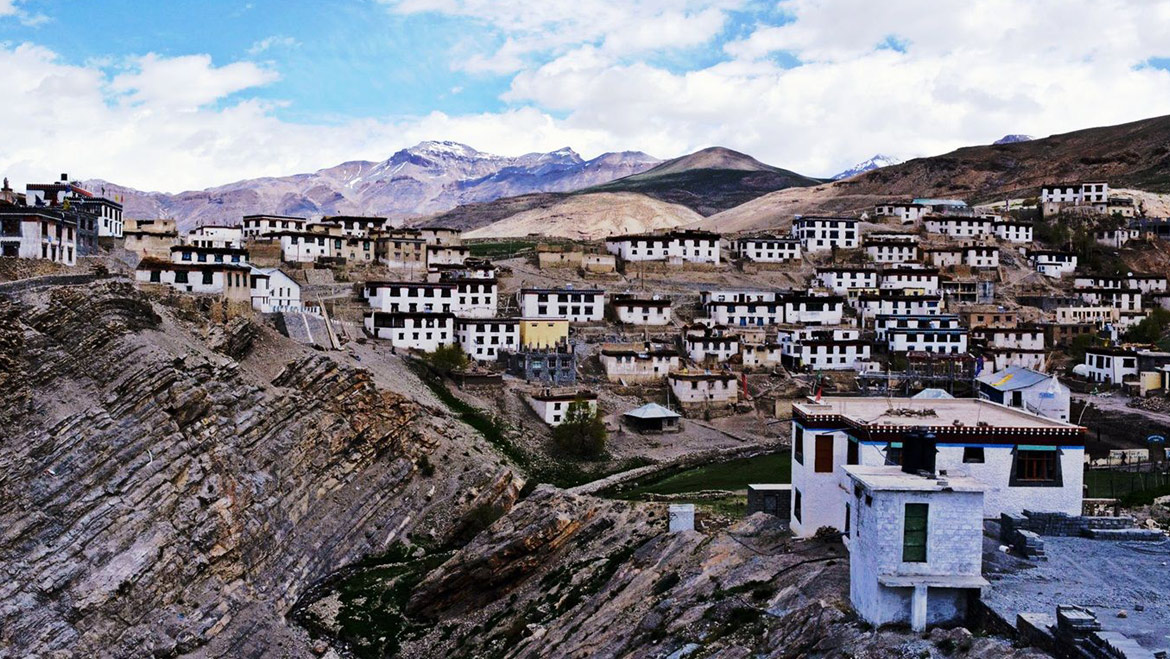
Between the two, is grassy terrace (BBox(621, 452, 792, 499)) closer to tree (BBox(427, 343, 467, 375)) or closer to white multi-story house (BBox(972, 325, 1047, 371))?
tree (BBox(427, 343, 467, 375))

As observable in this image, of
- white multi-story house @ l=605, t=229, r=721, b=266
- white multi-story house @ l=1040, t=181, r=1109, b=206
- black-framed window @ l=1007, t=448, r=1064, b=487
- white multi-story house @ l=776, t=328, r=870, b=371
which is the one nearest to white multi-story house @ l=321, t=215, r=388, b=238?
white multi-story house @ l=605, t=229, r=721, b=266

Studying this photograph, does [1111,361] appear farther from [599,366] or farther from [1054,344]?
[599,366]

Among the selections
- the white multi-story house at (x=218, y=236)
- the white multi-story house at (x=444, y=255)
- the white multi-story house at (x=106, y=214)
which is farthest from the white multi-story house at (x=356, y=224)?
the white multi-story house at (x=106, y=214)

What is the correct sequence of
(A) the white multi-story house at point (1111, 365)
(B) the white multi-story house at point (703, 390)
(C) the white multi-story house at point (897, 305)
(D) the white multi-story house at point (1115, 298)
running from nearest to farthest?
(B) the white multi-story house at point (703, 390) → (A) the white multi-story house at point (1111, 365) → (C) the white multi-story house at point (897, 305) → (D) the white multi-story house at point (1115, 298)

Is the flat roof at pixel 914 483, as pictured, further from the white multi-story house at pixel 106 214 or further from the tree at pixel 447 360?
the white multi-story house at pixel 106 214

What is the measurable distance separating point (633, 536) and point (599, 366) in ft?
118

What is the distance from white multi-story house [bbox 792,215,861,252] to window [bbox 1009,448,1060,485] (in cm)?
7416

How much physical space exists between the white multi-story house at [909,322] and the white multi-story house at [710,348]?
454 inches

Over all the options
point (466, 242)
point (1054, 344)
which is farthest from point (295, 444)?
point (466, 242)

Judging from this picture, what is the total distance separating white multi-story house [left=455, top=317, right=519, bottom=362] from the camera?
64.3 metres

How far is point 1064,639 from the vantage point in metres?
14.6

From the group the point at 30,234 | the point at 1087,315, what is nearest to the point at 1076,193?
the point at 1087,315

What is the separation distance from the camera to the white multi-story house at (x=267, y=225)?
261 feet

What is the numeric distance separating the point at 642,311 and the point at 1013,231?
46794 mm
